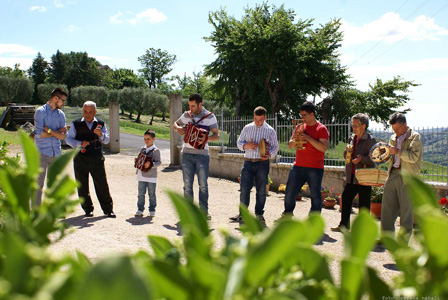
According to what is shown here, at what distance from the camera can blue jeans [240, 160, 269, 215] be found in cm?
733

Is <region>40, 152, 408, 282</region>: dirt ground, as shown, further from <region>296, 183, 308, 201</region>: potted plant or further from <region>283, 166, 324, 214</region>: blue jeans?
<region>283, 166, 324, 214</region>: blue jeans

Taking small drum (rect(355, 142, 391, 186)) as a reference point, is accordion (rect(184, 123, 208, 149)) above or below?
above

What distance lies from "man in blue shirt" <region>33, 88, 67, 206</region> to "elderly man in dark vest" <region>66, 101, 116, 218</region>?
0.21 m

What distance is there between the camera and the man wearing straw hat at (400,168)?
18.2ft

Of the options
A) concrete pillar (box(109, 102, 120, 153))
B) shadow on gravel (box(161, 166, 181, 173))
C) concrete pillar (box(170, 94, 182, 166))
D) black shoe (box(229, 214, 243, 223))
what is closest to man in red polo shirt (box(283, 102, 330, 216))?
black shoe (box(229, 214, 243, 223))

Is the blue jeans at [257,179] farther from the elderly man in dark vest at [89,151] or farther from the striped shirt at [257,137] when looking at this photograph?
the elderly man in dark vest at [89,151]

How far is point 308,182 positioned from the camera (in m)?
6.70

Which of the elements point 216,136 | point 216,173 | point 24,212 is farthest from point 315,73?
point 24,212

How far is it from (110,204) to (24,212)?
6.87 meters

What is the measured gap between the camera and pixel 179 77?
79750 mm

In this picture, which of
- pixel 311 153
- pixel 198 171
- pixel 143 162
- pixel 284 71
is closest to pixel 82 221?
pixel 143 162

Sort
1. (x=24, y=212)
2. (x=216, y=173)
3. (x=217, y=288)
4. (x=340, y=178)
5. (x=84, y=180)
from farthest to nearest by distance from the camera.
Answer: (x=216, y=173) → (x=340, y=178) → (x=84, y=180) → (x=24, y=212) → (x=217, y=288)

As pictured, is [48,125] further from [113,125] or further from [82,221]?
[113,125]

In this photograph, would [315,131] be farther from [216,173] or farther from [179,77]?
[179,77]
